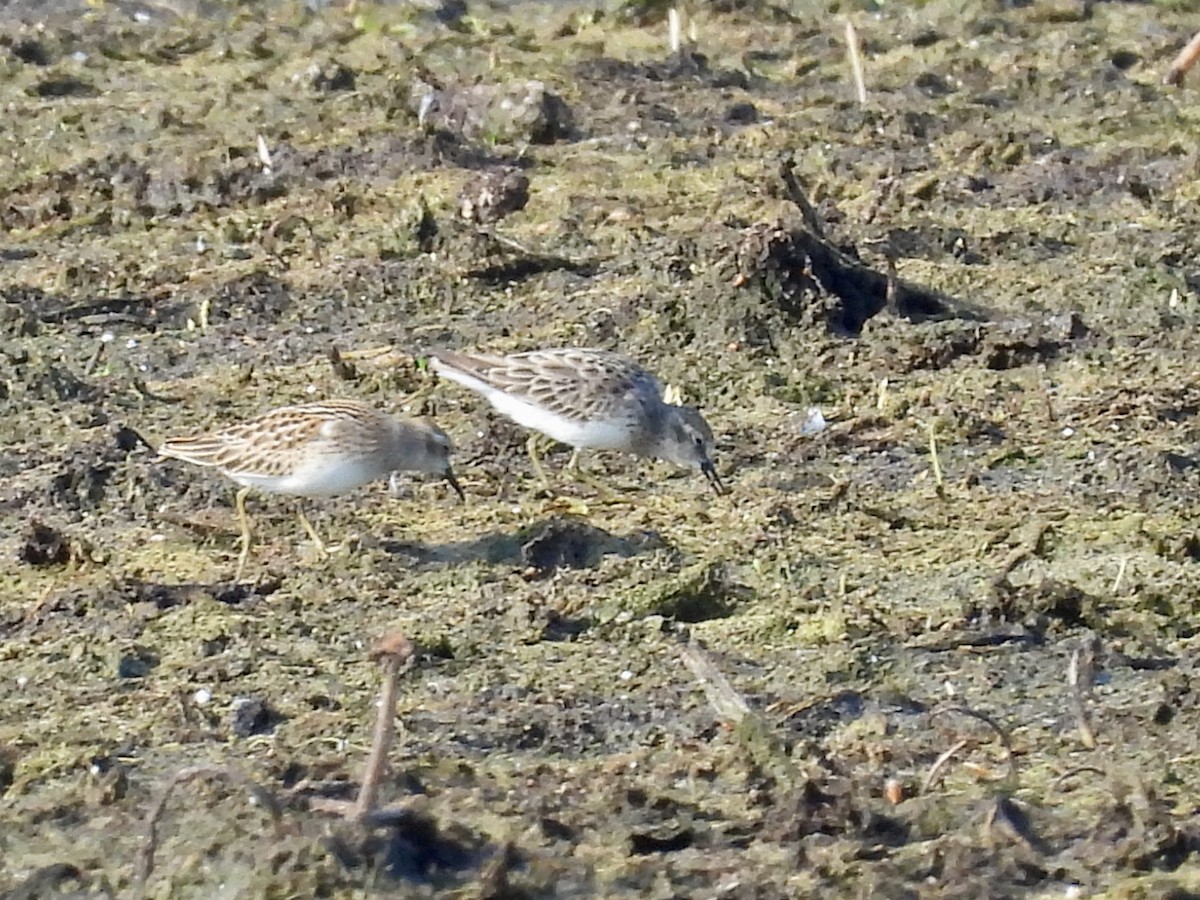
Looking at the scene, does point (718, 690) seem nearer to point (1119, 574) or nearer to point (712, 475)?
point (1119, 574)

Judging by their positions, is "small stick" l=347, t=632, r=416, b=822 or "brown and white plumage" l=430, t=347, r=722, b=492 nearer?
"small stick" l=347, t=632, r=416, b=822

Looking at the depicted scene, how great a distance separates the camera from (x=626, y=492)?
860cm

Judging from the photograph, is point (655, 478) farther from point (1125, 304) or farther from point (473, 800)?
point (473, 800)

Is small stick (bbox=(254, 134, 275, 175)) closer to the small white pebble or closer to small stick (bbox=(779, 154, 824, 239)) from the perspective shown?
small stick (bbox=(779, 154, 824, 239))

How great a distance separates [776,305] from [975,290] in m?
1.14

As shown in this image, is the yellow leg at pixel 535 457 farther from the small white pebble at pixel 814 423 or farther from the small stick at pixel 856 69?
the small stick at pixel 856 69

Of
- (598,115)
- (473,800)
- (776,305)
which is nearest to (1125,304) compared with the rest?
(776,305)

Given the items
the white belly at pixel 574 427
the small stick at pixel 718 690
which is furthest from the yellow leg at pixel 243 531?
the small stick at pixel 718 690

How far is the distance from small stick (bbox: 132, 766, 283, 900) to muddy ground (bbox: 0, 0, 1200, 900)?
0.04 metres

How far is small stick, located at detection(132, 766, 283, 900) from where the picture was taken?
4.75 metres

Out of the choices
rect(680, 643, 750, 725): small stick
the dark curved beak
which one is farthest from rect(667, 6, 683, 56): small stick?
rect(680, 643, 750, 725): small stick

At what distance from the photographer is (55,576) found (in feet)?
24.3

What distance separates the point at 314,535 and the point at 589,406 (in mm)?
1186

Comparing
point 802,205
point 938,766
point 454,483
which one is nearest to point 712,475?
point 454,483
